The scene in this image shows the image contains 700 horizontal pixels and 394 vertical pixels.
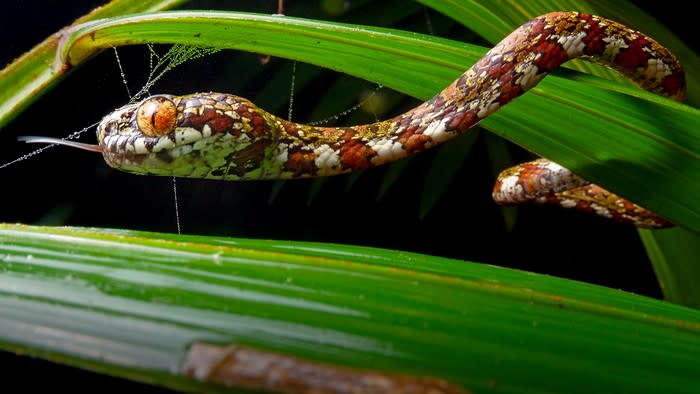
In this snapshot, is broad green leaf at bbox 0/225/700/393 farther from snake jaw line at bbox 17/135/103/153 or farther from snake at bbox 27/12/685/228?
snake jaw line at bbox 17/135/103/153

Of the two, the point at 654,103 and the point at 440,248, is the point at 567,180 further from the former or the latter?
the point at 440,248

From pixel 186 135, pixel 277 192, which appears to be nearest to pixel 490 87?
pixel 186 135

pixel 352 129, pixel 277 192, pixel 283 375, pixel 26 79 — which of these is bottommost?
pixel 277 192

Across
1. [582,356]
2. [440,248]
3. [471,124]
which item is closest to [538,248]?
[440,248]

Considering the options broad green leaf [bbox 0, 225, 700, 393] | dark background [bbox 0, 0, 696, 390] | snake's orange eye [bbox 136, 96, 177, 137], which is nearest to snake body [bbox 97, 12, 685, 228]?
snake's orange eye [bbox 136, 96, 177, 137]

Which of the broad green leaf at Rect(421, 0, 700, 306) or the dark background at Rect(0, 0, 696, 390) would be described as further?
the dark background at Rect(0, 0, 696, 390)

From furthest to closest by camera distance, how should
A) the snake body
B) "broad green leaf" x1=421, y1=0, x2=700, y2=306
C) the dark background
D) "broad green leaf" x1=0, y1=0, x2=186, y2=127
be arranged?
the dark background
"broad green leaf" x1=421, y1=0, x2=700, y2=306
the snake body
"broad green leaf" x1=0, y1=0, x2=186, y2=127

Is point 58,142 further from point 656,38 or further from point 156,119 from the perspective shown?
point 656,38

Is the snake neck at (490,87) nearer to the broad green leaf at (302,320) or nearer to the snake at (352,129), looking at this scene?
the snake at (352,129)

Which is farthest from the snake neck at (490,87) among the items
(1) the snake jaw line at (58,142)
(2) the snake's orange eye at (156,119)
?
(1) the snake jaw line at (58,142)
